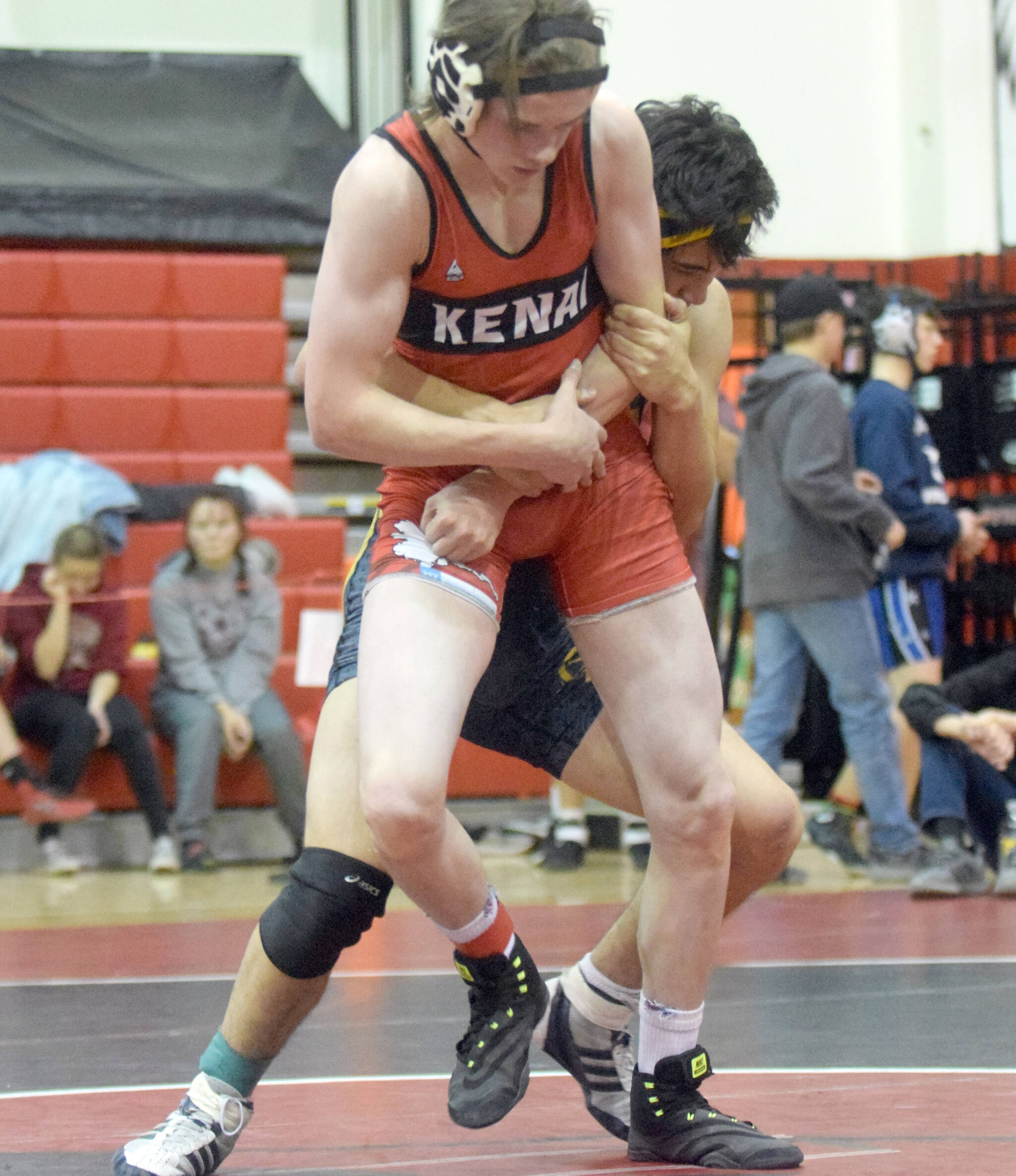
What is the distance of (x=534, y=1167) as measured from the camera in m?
2.25

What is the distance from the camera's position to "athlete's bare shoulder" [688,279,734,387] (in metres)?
2.43

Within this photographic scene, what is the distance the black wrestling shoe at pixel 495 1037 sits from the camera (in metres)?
2.12

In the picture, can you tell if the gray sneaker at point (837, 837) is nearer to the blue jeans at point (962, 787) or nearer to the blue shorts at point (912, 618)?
the blue jeans at point (962, 787)

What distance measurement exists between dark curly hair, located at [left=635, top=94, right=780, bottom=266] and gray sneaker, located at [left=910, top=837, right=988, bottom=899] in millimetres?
2783

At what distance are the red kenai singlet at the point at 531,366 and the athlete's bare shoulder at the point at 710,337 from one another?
0.15m

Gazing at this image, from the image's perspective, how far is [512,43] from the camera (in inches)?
75.7

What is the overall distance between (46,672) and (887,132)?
6.20 m

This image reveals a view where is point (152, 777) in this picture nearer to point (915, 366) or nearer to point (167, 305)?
point (915, 366)

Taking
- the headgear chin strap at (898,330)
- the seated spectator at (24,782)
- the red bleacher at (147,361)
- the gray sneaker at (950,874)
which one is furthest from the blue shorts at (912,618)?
the seated spectator at (24,782)

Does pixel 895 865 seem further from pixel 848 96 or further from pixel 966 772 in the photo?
pixel 848 96

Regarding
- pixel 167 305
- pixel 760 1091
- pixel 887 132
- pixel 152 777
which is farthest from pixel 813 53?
pixel 760 1091

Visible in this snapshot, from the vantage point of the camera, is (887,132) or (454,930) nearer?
(454,930)

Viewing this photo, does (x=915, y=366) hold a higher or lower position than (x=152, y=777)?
higher

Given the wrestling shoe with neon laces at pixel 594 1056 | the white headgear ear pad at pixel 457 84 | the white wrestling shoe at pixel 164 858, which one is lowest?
the white wrestling shoe at pixel 164 858
